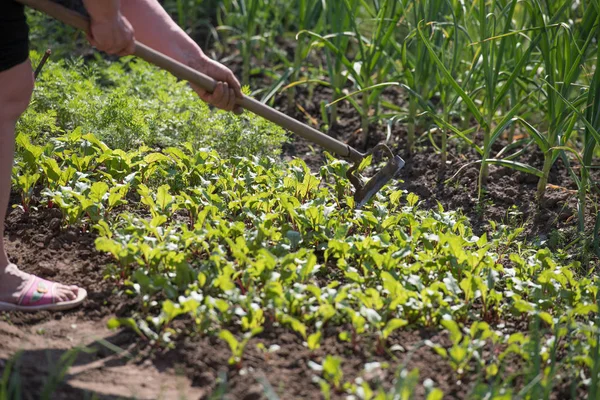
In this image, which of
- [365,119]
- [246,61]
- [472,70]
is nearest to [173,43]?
[472,70]

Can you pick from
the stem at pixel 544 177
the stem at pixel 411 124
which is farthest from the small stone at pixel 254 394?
the stem at pixel 411 124

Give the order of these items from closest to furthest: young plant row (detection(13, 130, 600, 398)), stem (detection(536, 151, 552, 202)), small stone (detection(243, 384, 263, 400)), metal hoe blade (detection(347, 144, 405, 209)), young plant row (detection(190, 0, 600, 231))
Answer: small stone (detection(243, 384, 263, 400))
young plant row (detection(13, 130, 600, 398))
metal hoe blade (detection(347, 144, 405, 209))
young plant row (detection(190, 0, 600, 231))
stem (detection(536, 151, 552, 202))

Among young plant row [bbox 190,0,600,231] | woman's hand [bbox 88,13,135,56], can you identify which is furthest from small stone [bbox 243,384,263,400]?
young plant row [bbox 190,0,600,231]

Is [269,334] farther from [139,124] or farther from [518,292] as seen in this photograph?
[139,124]

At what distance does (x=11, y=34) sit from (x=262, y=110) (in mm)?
1067

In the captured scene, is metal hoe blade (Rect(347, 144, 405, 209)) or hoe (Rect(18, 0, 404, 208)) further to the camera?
metal hoe blade (Rect(347, 144, 405, 209))

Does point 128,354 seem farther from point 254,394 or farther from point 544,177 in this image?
A: point 544,177

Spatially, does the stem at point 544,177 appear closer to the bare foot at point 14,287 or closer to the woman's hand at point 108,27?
the woman's hand at point 108,27

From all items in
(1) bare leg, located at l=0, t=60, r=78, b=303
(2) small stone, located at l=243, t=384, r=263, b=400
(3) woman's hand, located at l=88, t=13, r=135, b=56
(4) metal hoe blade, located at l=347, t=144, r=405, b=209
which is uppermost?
(3) woman's hand, located at l=88, t=13, r=135, b=56

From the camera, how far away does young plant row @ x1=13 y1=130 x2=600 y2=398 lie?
2.46m

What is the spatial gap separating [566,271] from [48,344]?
1.82 metres

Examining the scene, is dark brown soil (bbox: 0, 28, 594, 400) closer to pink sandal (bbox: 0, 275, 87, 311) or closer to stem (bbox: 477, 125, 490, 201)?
pink sandal (bbox: 0, 275, 87, 311)

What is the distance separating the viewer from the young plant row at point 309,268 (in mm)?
2459

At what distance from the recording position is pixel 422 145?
4.57 meters
